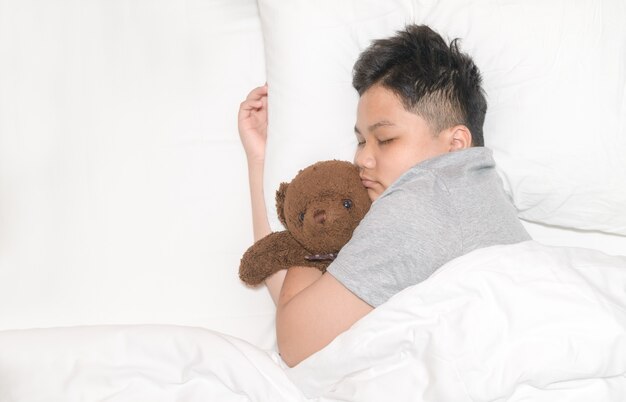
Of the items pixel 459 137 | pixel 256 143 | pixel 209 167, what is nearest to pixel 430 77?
pixel 459 137

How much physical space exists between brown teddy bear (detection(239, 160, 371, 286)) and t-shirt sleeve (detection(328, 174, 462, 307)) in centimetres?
6

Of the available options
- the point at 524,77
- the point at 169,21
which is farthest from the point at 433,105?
the point at 169,21

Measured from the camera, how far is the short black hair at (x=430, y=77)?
1.20 meters

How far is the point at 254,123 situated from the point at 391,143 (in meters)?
0.32

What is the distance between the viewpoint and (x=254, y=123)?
1398mm

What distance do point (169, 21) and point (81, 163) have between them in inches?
13.1

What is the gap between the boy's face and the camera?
3.87 feet

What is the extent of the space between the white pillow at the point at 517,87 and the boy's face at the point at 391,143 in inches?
5.1

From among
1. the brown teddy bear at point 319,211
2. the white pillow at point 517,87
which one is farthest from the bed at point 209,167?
the brown teddy bear at point 319,211

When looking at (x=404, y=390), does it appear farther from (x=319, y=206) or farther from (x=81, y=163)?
(x=81, y=163)

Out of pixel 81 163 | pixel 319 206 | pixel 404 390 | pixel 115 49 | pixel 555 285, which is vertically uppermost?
pixel 115 49

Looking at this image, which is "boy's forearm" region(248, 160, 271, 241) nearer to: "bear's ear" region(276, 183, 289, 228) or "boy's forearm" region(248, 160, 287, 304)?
"boy's forearm" region(248, 160, 287, 304)

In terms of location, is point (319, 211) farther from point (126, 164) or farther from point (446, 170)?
point (126, 164)

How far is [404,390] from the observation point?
3.22ft
